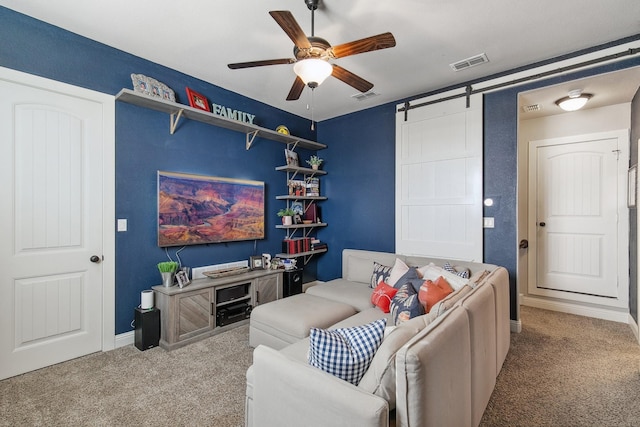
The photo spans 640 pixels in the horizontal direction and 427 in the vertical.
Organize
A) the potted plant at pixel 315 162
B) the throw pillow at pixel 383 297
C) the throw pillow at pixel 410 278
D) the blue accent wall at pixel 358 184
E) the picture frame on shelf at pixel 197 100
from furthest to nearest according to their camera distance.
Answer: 1. the potted plant at pixel 315 162
2. the blue accent wall at pixel 358 184
3. the picture frame on shelf at pixel 197 100
4. the throw pillow at pixel 383 297
5. the throw pillow at pixel 410 278

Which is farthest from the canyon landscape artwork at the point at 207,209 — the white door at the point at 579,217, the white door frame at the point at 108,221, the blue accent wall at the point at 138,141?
the white door at the point at 579,217

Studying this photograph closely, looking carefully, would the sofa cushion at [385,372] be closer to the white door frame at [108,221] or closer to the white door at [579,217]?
the white door frame at [108,221]

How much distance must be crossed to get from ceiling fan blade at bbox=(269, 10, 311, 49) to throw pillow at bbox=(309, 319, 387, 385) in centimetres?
163

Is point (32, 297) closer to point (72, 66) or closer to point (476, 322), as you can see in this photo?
point (72, 66)

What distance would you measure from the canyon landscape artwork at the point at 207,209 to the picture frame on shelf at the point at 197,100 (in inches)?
30.8

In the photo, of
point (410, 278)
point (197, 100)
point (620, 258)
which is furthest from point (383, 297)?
point (620, 258)

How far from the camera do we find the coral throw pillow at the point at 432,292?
222 centimetres

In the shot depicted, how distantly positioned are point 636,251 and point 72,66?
→ 5.67 m

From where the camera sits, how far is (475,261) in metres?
3.35

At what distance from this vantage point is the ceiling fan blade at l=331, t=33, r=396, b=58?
180 centimetres

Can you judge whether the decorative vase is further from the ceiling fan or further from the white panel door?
the white panel door

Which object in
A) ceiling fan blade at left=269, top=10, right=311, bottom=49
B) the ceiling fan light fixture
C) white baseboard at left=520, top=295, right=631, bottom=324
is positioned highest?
ceiling fan blade at left=269, top=10, right=311, bottom=49

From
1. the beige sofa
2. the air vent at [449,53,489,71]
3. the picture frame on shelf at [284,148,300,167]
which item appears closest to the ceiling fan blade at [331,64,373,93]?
the air vent at [449,53,489,71]

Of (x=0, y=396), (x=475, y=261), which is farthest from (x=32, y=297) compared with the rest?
(x=475, y=261)
